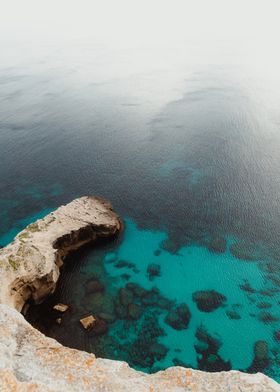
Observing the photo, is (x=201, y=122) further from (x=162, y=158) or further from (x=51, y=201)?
(x=51, y=201)

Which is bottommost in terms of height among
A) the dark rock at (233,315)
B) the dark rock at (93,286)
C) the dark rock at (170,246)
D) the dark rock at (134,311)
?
the dark rock at (233,315)

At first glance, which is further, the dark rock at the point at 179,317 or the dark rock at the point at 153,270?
the dark rock at the point at 153,270

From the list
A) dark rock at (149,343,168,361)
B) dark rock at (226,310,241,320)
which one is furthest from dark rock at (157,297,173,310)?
dark rock at (226,310,241,320)

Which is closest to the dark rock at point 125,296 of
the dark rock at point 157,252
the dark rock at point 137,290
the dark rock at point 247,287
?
the dark rock at point 137,290

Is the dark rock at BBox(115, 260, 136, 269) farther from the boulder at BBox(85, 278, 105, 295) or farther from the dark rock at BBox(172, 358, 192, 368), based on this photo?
the dark rock at BBox(172, 358, 192, 368)

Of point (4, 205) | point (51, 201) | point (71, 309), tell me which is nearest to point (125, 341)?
point (71, 309)

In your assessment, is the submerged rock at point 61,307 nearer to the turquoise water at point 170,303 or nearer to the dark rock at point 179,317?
the turquoise water at point 170,303

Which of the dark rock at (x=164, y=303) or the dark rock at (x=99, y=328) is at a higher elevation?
the dark rock at (x=99, y=328)
